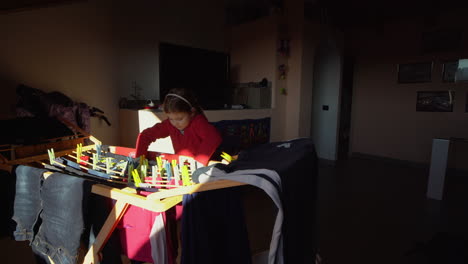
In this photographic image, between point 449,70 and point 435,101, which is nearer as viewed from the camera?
point 449,70

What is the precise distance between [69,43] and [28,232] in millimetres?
1813

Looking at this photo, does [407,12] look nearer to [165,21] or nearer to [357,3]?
[357,3]

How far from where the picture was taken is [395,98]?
4.64 meters

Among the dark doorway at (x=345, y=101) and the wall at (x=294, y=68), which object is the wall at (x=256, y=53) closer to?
the wall at (x=294, y=68)

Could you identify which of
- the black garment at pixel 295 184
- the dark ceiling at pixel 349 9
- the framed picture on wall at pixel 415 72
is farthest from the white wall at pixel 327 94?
the black garment at pixel 295 184

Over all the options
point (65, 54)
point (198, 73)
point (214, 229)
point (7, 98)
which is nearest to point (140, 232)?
point (214, 229)

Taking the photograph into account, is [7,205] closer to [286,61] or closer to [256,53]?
[256,53]

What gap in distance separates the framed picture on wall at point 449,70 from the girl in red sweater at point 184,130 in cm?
430

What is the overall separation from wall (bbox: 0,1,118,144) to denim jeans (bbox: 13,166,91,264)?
3.93 feet

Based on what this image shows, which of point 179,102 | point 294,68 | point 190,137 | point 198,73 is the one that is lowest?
point 190,137

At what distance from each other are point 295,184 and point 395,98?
4.51 m

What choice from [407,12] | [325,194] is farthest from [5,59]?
[407,12]

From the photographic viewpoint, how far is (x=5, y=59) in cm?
192

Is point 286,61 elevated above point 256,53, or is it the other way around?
point 256,53
